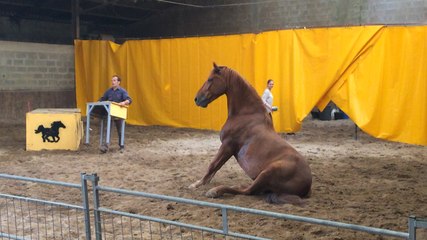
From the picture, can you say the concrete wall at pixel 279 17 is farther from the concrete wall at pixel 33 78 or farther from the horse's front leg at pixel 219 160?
the horse's front leg at pixel 219 160

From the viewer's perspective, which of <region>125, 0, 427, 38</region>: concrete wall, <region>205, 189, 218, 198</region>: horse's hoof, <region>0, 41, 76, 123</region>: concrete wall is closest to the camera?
<region>205, 189, 218, 198</region>: horse's hoof

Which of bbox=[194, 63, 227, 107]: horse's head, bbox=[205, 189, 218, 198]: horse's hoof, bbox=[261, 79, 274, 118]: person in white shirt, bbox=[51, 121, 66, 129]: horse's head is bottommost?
bbox=[205, 189, 218, 198]: horse's hoof

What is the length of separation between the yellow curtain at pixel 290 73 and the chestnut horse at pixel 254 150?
461cm

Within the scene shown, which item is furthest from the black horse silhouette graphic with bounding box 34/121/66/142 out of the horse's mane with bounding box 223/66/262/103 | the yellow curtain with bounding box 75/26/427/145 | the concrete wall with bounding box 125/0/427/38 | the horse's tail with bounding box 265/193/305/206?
the concrete wall with bounding box 125/0/427/38

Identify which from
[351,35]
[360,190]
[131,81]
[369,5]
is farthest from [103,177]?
[369,5]

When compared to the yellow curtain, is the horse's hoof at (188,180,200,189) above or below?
below

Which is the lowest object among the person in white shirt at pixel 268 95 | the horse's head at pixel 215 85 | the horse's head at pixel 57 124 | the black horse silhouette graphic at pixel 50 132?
the black horse silhouette graphic at pixel 50 132

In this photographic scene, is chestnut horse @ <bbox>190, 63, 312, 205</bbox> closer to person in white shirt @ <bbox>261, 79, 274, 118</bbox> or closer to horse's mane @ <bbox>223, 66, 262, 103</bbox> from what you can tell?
horse's mane @ <bbox>223, 66, 262, 103</bbox>

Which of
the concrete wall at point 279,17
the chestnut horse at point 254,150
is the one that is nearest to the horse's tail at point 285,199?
the chestnut horse at point 254,150

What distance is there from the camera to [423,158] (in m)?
8.41

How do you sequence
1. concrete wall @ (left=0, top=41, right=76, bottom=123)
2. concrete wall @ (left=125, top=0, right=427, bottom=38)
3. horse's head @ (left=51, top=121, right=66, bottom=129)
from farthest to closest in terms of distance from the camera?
concrete wall @ (left=125, top=0, right=427, bottom=38) < concrete wall @ (left=0, top=41, right=76, bottom=123) < horse's head @ (left=51, top=121, right=66, bottom=129)

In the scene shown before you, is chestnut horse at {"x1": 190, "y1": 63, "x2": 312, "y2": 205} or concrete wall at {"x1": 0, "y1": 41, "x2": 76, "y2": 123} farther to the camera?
concrete wall at {"x1": 0, "y1": 41, "x2": 76, "y2": 123}

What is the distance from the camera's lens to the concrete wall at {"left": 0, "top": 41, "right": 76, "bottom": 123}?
13.5 metres

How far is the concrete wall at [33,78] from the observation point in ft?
44.2
